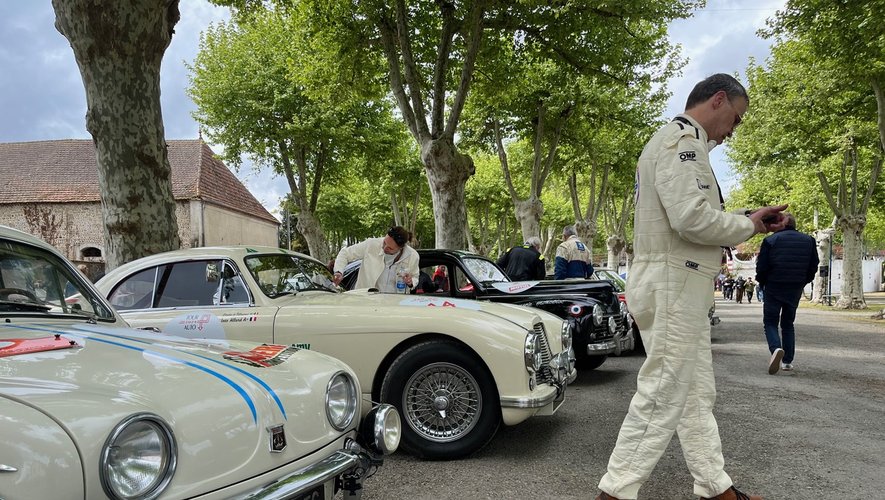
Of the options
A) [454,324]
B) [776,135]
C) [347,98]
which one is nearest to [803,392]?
[454,324]

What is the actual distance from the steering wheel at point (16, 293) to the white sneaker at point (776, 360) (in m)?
7.42

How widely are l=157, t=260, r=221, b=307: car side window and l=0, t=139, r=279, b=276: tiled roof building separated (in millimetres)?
23864

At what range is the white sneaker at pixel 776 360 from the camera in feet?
22.3

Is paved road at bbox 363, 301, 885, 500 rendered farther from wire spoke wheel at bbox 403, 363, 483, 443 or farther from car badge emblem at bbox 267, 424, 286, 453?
car badge emblem at bbox 267, 424, 286, 453

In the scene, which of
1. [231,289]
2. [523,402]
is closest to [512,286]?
[523,402]

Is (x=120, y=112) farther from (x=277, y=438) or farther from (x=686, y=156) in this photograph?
(x=686, y=156)

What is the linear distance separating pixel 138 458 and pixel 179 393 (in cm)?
27

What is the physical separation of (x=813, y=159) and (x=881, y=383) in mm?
16045

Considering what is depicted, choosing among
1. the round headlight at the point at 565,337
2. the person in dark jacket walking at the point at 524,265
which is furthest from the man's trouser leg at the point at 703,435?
the person in dark jacket walking at the point at 524,265

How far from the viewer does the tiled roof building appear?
88.9 feet

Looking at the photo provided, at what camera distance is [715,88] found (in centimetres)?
293

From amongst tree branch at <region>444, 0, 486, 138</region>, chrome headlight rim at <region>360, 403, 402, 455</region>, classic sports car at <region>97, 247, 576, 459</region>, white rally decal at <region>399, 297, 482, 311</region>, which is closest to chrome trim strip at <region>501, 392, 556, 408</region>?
classic sports car at <region>97, 247, 576, 459</region>

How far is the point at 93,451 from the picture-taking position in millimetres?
1469

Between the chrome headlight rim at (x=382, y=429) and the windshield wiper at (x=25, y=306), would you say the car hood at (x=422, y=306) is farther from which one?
the windshield wiper at (x=25, y=306)
